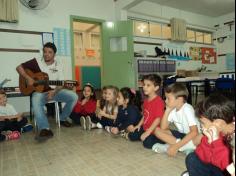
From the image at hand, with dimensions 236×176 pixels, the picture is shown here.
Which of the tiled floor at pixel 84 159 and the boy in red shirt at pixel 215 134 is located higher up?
the boy in red shirt at pixel 215 134

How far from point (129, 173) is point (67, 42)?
363 centimetres

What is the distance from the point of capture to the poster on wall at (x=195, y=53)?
7.05m

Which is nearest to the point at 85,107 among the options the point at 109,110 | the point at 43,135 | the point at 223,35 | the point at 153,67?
the point at 109,110

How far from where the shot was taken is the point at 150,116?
1987mm

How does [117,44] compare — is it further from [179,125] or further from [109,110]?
[179,125]

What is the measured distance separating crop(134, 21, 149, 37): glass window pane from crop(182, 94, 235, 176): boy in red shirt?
5.03 metres

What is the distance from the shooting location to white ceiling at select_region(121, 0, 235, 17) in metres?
6.14

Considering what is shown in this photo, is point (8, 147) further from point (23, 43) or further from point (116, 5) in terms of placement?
point (116, 5)

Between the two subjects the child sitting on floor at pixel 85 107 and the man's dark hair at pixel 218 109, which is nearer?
the man's dark hair at pixel 218 109

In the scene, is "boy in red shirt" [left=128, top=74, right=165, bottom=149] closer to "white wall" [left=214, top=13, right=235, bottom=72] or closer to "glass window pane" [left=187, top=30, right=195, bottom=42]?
"glass window pane" [left=187, top=30, right=195, bottom=42]

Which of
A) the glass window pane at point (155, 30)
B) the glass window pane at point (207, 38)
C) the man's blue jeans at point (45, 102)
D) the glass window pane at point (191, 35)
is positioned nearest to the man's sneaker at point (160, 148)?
the man's blue jeans at point (45, 102)

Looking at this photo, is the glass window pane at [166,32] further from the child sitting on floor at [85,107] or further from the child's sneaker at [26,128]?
the child's sneaker at [26,128]

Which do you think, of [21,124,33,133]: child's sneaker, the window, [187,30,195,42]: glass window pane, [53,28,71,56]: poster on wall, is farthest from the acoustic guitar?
[187,30,195,42]: glass window pane

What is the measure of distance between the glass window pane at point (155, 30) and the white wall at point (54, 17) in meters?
1.39
